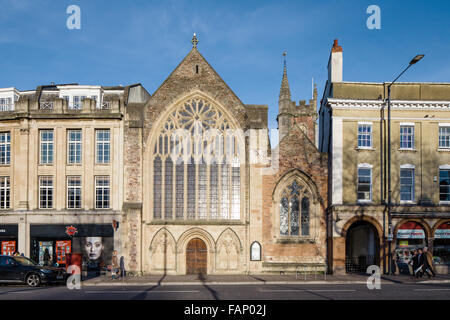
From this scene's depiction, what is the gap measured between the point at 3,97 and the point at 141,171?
39.1 feet

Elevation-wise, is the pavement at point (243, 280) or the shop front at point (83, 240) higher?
the shop front at point (83, 240)

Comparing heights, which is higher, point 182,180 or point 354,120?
point 354,120

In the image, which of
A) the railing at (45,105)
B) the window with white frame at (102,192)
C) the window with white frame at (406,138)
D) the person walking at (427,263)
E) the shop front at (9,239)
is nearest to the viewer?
the person walking at (427,263)

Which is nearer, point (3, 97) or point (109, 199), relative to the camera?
point (109, 199)

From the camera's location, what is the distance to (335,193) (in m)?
28.3

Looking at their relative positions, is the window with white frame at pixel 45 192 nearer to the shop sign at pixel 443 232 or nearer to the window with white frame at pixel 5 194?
the window with white frame at pixel 5 194

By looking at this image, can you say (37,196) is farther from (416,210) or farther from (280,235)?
(416,210)

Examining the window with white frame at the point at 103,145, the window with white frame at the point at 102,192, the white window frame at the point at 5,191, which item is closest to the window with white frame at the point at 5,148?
the white window frame at the point at 5,191

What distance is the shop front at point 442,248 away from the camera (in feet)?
93.1

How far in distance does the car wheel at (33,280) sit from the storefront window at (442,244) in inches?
873

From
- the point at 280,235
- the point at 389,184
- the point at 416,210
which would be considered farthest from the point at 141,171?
the point at 416,210

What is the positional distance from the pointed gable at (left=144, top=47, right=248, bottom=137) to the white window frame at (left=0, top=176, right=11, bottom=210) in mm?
9854

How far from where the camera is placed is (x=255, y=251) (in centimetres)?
2861
